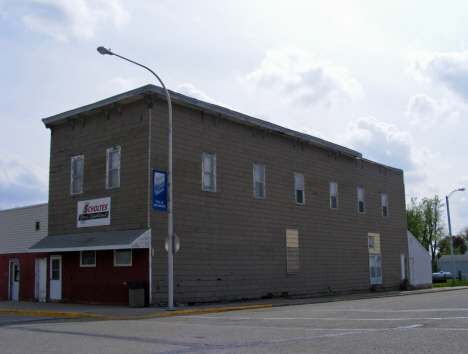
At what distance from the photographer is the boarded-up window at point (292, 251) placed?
89.0 ft

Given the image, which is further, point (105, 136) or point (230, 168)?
point (230, 168)

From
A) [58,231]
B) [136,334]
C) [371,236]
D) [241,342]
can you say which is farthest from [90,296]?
[371,236]

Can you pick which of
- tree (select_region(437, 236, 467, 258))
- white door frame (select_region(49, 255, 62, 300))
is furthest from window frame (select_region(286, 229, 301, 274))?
tree (select_region(437, 236, 467, 258))

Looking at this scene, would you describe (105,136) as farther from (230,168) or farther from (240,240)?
(240,240)

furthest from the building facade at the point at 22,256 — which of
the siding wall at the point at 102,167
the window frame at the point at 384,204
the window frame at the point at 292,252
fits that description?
the window frame at the point at 384,204

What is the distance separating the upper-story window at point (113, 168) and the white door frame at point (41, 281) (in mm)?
5972

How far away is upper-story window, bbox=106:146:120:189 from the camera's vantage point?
22141 millimetres

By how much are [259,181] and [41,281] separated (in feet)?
38.2

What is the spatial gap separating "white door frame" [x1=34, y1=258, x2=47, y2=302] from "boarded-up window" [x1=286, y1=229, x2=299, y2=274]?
12029 mm

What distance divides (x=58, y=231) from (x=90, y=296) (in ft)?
11.9

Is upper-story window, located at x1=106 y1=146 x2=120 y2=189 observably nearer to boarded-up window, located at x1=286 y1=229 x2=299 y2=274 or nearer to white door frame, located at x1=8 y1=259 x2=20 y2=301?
white door frame, located at x1=8 y1=259 x2=20 y2=301

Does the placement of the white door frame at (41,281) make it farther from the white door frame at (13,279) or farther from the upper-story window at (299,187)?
the upper-story window at (299,187)

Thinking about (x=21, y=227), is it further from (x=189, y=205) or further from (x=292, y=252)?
(x=292, y=252)

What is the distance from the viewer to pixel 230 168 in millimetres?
24547
